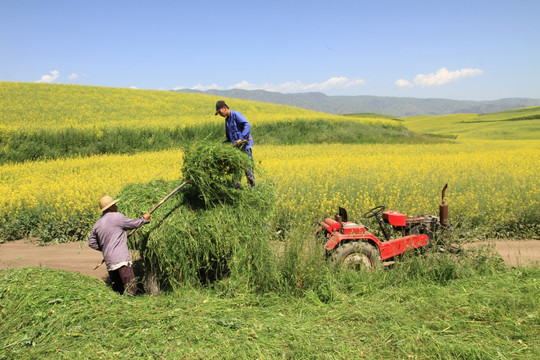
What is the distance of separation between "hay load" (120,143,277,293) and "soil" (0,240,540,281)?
5.16ft

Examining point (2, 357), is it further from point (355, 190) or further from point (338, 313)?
point (355, 190)

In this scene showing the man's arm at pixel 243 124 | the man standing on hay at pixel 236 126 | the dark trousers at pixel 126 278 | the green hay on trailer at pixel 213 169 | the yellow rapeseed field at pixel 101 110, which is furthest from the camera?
the yellow rapeseed field at pixel 101 110

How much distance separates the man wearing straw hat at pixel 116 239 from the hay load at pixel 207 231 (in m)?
0.18

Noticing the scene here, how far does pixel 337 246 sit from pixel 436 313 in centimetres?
156

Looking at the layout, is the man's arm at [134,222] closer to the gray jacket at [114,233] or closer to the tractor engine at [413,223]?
the gray jacket at [114,233]

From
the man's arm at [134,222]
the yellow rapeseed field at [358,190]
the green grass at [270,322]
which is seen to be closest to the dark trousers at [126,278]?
the green grass at [270,322]

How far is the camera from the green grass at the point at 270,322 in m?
2.87

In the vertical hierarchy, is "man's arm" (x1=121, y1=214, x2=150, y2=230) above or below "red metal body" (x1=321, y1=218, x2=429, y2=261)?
above

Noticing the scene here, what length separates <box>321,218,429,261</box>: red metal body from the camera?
15.5 feet

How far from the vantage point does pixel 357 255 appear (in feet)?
15.0

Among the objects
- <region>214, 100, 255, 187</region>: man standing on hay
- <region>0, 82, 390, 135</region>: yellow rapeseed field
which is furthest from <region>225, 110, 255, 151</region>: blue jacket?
<region>0, 82, 390, 135</region>: yellow rapeseed field

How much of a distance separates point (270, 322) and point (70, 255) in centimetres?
467

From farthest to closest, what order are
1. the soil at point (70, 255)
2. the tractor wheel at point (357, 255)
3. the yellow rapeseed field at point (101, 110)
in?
→ the yellow rapeseed field at point (101, 110) → the soil at point (70, 255) → the tractor wheel at point (357, 255)

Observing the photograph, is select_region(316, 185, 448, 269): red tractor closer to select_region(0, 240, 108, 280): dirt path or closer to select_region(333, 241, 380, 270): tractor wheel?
select_region(333, 241, 380, 270): tractor wheel
